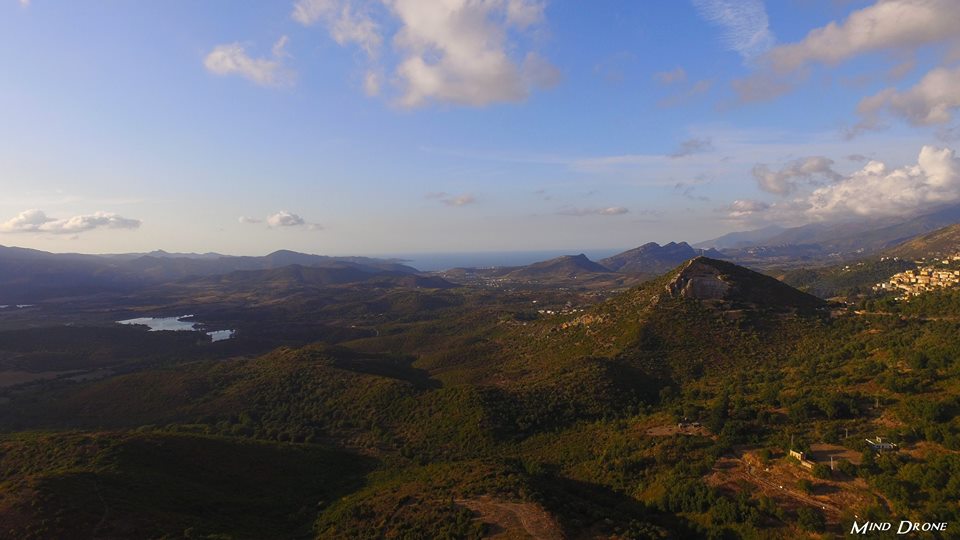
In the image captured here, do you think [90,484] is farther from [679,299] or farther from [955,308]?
[955,308]

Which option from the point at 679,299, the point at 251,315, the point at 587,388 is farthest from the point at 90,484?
the point at 251,315

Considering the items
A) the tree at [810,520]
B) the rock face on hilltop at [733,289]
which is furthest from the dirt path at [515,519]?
the rock face on hilltop at [733,289]

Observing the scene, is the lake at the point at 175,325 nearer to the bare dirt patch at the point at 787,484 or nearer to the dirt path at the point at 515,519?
the dirt path at the point at 515,519

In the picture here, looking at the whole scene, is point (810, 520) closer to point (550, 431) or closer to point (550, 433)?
point (550, 433)

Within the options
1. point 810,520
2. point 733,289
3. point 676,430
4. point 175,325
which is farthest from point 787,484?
point 175,325

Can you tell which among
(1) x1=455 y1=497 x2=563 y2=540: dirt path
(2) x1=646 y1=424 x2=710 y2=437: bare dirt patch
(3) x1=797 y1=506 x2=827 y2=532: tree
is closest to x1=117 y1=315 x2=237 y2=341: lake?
(2) x1=646 y1=424 x2=710 y2=437: bare dirt patch

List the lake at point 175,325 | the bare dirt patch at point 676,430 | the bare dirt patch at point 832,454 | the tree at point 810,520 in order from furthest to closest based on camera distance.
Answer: the lake at point 175,325, the bare dirt patch at point 676,430, the bare dirt patch at point 832,454, the tree at point 810,520
